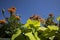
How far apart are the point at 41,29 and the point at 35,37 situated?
0.26ft

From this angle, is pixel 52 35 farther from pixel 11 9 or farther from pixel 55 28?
pixel 11 9

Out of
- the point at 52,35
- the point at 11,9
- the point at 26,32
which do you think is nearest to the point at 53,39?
the point at 52,35

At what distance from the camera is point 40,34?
756 mm

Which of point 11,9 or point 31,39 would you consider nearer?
point 31,39

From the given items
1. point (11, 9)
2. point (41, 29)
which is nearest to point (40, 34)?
point (41, 29)

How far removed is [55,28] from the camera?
709mm

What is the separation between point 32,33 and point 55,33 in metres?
0.10

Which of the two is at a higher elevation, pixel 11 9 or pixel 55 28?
pixel 11 9

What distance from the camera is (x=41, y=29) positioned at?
2.45ft

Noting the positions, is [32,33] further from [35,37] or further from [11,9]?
[11,9]

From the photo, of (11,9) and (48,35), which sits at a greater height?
(11,9)

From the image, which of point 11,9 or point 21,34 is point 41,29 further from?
point 11,9

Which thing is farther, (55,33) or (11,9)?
(11,9)

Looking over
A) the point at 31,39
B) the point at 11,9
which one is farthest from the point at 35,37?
the point at 11,9
